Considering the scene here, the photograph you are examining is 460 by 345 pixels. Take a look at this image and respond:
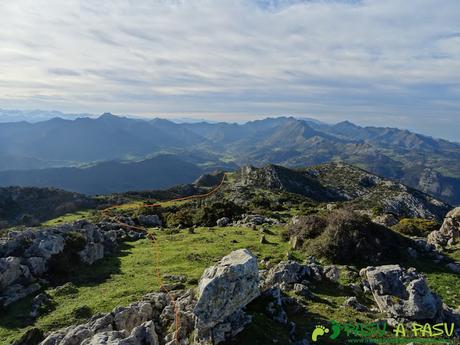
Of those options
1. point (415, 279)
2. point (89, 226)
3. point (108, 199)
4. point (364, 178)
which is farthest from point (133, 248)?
point (364, 178)

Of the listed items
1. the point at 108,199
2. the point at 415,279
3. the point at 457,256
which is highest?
the point at 415,279

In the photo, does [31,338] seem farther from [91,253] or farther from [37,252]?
[91,253]

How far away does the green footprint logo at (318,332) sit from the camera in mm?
19969

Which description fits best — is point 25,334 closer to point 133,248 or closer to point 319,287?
point 319,287

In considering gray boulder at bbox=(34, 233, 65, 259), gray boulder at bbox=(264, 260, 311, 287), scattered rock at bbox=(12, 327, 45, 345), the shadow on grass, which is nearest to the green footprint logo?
gray boulder at bbox=(264, 260, 311, 287)

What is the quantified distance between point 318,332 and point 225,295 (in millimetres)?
5628

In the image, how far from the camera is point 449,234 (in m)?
42.7

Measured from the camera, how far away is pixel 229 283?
19.0 metres

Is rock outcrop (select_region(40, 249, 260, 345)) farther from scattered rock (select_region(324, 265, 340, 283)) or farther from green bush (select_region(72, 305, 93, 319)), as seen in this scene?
scattered rock (select_region(324, 265, 340, 283))

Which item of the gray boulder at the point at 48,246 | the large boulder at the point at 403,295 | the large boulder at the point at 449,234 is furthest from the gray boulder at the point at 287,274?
the gray boulder at the point at 48,246

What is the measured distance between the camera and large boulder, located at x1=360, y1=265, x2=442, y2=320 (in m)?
21.4

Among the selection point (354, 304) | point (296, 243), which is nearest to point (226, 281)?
point (354, 304)

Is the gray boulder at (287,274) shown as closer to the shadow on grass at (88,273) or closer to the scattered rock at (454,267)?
the scattered rock at (454,267)

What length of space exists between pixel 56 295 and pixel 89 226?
51.3 feet
